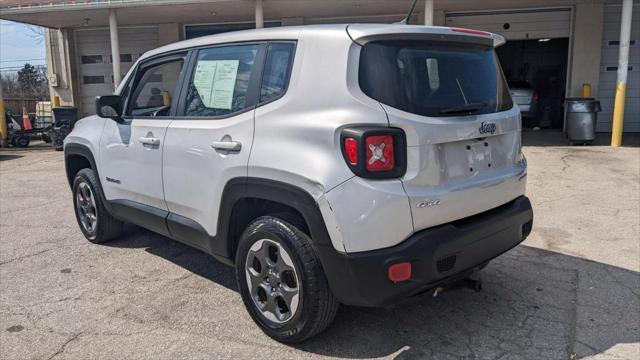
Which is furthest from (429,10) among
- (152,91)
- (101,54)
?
(101,54)

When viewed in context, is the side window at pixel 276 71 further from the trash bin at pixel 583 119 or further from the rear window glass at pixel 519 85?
the rear window glass at pixel 519 85

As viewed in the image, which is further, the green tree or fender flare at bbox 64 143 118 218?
the green tree

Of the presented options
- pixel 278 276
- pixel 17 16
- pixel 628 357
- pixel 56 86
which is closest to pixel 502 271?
pixel 628 357

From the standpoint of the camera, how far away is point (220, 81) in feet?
11.8

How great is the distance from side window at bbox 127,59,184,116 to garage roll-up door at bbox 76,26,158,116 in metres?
13.4

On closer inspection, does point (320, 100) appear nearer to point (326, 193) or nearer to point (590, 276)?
point (326, 193)

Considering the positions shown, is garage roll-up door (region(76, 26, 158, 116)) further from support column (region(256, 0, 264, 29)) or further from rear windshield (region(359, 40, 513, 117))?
rear windshield (region(359, 40, 513, 117))

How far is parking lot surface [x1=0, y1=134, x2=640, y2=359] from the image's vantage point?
3156 millimetres

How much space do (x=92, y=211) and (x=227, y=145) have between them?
8.44 ft

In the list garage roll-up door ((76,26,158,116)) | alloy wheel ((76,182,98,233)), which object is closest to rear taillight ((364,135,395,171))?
alloy wheel ((76,182,98,233))

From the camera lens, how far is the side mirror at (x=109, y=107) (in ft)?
14.3

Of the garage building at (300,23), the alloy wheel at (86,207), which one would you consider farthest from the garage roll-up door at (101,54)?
the alloy wheel at (86,207)

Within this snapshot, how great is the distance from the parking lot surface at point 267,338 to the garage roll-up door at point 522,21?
10.1m

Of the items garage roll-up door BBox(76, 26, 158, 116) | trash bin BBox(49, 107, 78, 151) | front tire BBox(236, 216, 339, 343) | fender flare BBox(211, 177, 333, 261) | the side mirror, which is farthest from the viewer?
garage roll-up door BBox(76, 26, 158, 116)
